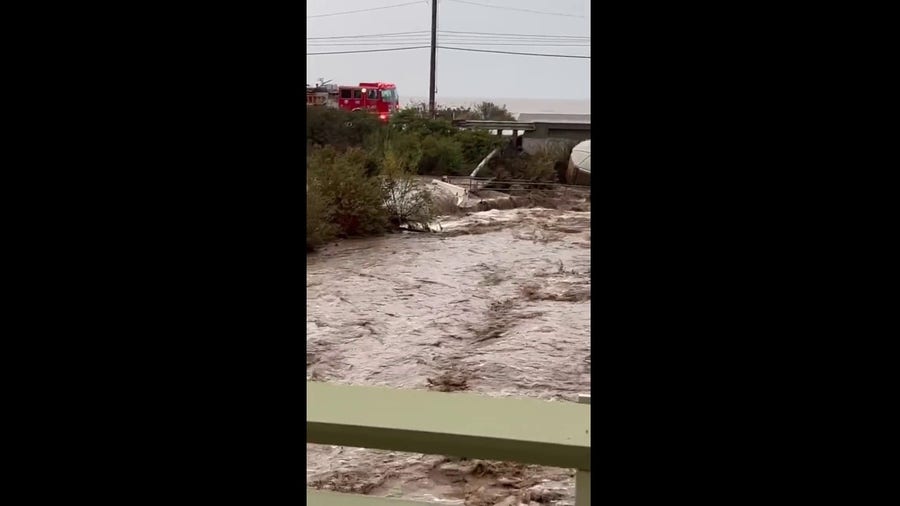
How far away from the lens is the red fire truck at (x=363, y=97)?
26.5ft

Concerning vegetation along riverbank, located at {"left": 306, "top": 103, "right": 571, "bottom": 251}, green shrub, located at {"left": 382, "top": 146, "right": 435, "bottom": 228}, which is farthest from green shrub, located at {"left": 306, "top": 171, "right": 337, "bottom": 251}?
green shrub, located at {"left": 382, "top": 146, "right": 435, "bottom": 228}

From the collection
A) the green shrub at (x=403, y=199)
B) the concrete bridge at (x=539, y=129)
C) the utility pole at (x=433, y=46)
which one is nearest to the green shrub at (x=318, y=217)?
the green shrub at (x=403, y=199)

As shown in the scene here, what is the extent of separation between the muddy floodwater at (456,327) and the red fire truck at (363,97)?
2863 millimetres

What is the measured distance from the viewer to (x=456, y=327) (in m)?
3.92

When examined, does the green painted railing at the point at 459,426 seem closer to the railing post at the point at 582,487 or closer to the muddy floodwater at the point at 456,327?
the railing post at the point at 582,487

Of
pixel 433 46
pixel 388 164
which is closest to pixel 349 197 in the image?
pixel 388 164

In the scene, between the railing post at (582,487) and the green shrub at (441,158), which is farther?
the green shrub at (441,158)

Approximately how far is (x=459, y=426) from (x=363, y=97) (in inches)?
282

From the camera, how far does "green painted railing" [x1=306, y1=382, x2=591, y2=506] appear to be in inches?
48.1

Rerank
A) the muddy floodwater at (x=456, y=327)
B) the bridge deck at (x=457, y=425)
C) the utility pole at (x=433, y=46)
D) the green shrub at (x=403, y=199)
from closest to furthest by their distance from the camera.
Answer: the bridge deck at (x=457, y=425)
the muddy floodwater at (x=456, y=327)
the green shrub at (x=403, y=199)
the utility pole at (x=433, y=46)

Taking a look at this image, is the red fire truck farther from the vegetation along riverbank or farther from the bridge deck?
the bridge deck
